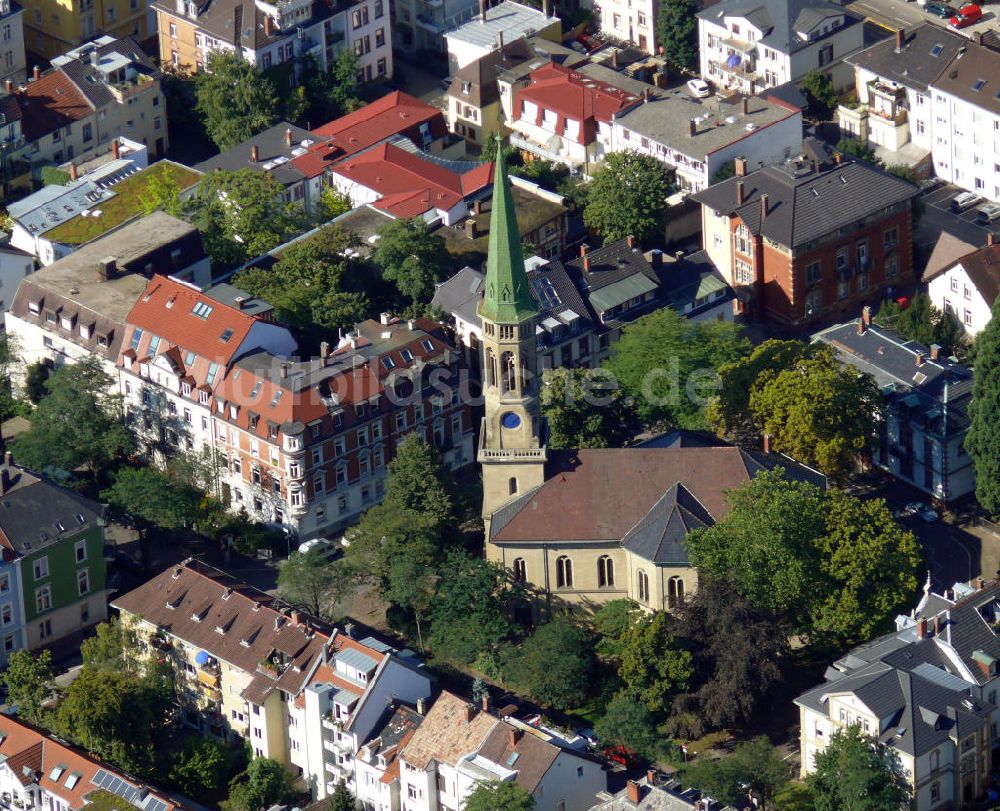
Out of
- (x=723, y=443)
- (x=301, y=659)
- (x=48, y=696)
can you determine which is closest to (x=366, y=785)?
(x=301, y=659)

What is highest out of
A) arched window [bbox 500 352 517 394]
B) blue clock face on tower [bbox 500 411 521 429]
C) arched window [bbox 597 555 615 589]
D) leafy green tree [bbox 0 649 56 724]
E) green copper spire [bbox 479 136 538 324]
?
green copper spire [bbox 479 136 538 324]

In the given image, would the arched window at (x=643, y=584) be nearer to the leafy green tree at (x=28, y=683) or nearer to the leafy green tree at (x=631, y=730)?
the leafy green tree at (x=631, y=730)

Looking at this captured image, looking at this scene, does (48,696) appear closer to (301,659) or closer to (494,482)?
(301,659)

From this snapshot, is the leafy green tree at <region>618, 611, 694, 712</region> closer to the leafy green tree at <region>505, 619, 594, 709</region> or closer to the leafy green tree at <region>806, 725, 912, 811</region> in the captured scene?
the leafy green tree at <region>505, 619, 594, 709</region>

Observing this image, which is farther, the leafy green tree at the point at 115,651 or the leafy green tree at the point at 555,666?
the leafy green tree at the point at 115,651

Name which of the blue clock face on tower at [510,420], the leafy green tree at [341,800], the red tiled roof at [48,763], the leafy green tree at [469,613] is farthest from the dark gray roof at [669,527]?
the red tiled roof at [48,763]

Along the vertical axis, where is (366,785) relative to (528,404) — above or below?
below

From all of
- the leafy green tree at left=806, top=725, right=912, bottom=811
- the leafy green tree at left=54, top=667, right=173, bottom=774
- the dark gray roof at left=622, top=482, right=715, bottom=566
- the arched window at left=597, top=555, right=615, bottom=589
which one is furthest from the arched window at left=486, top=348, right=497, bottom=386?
the leafy green tree at left=806, top=725, right=912, bottom=811
